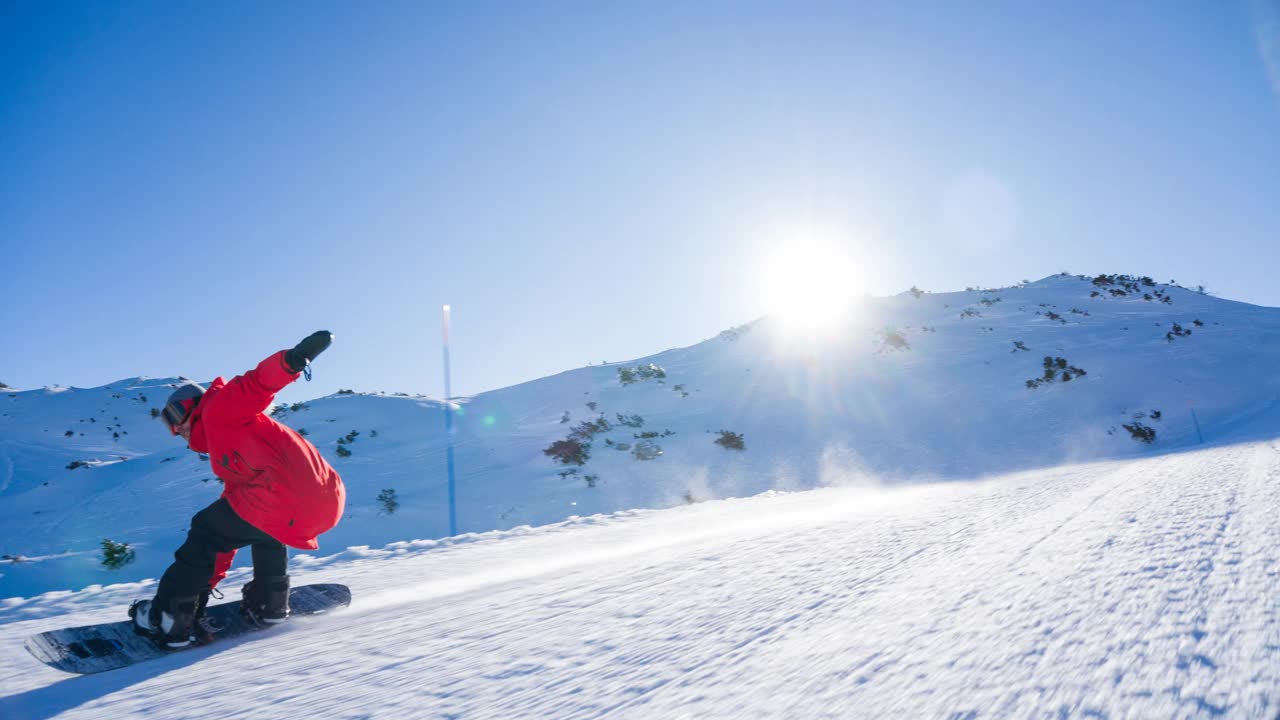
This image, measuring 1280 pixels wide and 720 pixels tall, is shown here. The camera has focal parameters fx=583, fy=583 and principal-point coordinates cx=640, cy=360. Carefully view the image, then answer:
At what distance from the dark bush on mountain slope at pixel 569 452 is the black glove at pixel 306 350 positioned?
9516 millimetres

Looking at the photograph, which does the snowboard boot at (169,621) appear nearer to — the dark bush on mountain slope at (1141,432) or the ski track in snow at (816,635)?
the ski track in snow at (816,635)

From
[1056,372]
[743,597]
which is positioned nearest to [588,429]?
[743,597]

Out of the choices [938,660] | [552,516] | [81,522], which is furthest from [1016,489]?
[81,522]

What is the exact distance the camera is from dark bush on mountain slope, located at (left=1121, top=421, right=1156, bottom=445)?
12.1 meters

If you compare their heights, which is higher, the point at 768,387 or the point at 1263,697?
the point at 768,387

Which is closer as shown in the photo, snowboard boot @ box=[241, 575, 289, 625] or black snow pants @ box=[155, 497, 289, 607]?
black snow pants @ box=[155, 497, 289, 607]

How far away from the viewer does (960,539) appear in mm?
3148

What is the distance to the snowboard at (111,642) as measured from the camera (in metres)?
2.52

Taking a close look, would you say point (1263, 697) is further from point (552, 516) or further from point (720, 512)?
point (552, 516)

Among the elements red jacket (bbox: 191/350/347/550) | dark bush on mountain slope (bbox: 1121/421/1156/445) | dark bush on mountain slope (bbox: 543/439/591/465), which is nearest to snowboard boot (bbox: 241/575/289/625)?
red jacket (bbox: 191/350/347/550)

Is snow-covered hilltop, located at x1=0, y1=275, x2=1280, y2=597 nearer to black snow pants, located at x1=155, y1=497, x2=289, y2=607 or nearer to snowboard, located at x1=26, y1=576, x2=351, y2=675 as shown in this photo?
snowboard, located at x1=26, y1=576, x2=351, y2=675

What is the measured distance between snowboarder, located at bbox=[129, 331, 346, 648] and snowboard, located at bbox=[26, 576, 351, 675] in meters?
0.08

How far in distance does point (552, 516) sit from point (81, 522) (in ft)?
31.6

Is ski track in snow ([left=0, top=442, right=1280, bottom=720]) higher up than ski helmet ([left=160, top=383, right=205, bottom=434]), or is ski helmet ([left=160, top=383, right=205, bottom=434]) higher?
ski helmet ([left=160, top=383, right=205, bottom=434])
